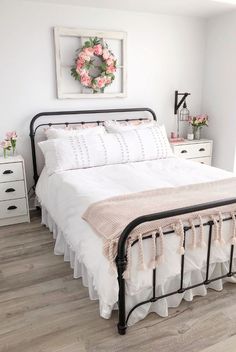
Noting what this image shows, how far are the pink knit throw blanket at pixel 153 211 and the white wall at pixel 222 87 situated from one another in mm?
1896

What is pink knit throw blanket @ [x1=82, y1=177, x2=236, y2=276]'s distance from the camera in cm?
173

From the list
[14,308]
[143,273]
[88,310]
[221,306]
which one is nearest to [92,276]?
[88,310]

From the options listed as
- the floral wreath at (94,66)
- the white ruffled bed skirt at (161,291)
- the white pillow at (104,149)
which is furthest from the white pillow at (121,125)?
the white ruffled bed skirt at (161,291)

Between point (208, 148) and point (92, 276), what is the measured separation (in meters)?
2.74

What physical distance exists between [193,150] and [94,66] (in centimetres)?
162

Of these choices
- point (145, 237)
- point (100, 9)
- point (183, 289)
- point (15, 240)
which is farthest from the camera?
point (100, 9)

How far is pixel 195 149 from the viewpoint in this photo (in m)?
4.07

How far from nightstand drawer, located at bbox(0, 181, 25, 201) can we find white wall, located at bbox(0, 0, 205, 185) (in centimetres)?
36

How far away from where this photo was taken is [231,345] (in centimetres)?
175

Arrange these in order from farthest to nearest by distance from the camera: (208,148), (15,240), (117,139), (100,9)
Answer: (208,148)
(100,9)
(117,139)
(15,240)

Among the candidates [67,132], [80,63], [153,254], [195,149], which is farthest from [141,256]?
[195,149]

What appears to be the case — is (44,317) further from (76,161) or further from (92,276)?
(76,161)

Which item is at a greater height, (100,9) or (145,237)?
(100,9)

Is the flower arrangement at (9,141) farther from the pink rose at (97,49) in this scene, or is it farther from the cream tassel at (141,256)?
the cream tassel at (141,256)
